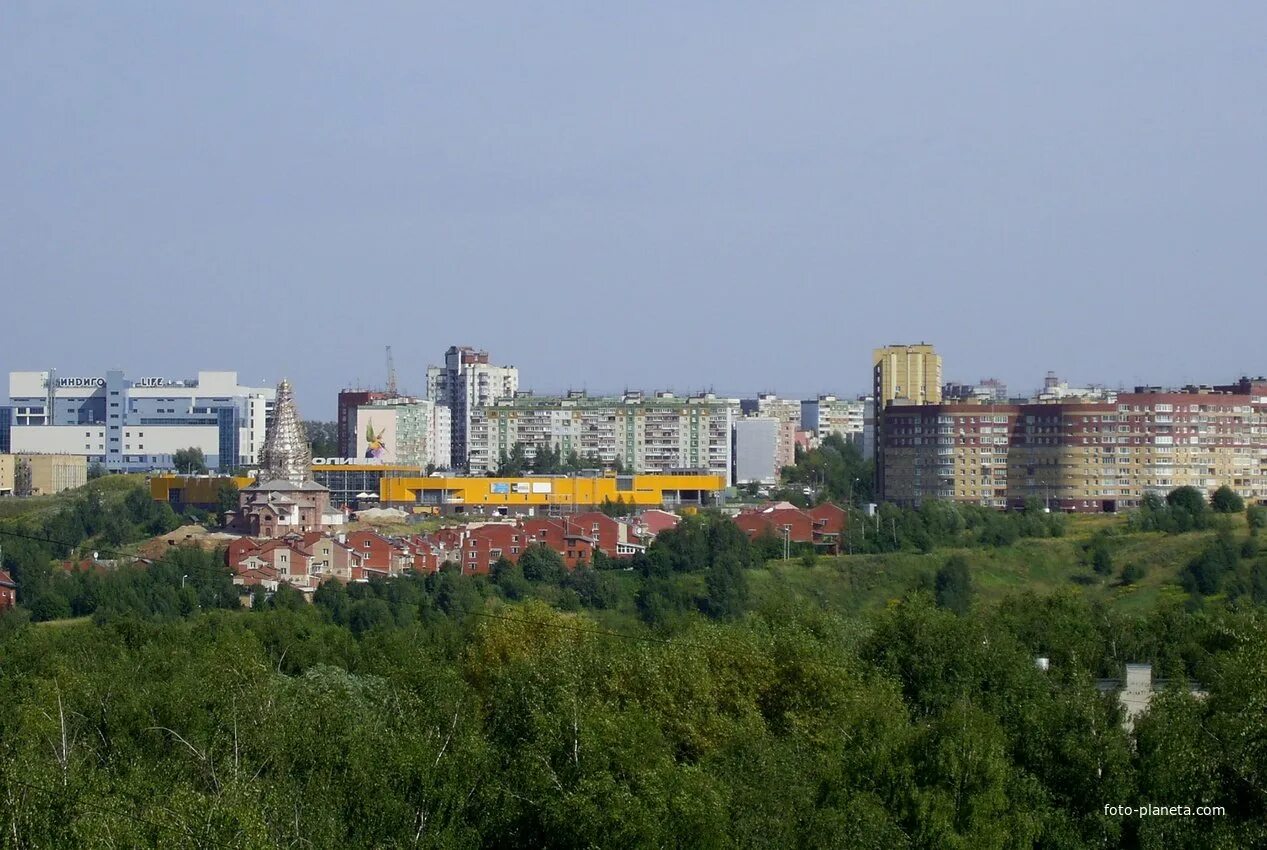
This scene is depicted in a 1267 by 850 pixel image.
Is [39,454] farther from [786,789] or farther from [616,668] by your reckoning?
[786,789]

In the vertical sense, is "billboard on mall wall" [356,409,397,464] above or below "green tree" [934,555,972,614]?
above

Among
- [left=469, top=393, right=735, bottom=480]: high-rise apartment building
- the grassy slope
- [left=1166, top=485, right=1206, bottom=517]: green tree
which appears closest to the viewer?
the grassy slope

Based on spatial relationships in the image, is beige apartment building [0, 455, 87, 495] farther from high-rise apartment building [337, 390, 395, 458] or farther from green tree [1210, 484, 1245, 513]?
green tree [1210, 484, 1245, 513]

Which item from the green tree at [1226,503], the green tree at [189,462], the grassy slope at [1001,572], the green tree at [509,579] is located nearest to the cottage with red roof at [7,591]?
the green tree at [509,579]

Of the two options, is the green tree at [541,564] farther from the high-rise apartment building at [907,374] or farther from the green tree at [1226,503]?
the high-rise apartment building at [907,374]

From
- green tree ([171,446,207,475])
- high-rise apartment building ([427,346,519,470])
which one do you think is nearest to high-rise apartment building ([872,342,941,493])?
high-rise apartment building ([427,346,519,470])

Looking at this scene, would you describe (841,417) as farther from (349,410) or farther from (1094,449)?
(1094,449)

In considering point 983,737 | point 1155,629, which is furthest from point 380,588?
point 983,737
